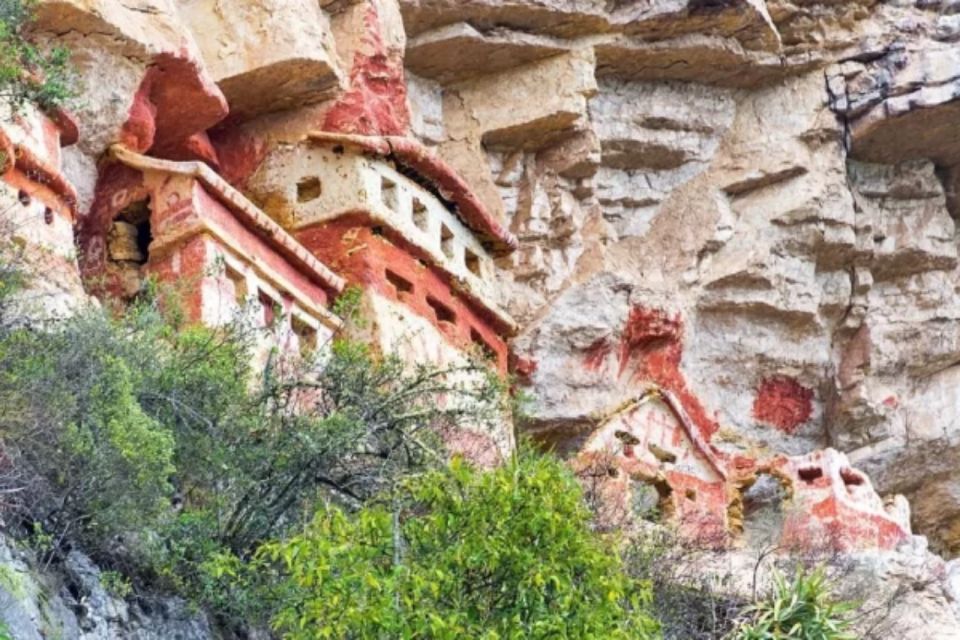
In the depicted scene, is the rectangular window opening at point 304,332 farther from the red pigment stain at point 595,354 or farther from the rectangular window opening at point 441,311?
the red pigment stain at point 595,354

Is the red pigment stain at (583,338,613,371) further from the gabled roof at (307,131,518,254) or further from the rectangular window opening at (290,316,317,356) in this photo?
the rectangular window opening at (290,316,317,356)

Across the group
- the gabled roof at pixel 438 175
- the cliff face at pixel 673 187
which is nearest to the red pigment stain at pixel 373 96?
the cliff face at pixel 673 187

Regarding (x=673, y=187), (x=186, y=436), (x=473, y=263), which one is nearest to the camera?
(x=186, y=436)

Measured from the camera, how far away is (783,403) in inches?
947

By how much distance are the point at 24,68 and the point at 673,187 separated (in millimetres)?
9806

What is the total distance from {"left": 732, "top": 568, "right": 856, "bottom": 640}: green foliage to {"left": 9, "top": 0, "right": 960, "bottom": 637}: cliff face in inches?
228

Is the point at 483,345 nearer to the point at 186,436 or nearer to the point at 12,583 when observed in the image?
the point at 186,436

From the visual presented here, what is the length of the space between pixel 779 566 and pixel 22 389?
7.23m

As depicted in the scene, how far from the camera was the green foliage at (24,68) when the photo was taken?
14.7 metres

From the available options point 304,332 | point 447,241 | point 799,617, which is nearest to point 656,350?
point 447,241

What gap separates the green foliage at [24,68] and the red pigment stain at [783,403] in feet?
33.2

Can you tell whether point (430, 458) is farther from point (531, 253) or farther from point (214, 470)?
point (531, 253)

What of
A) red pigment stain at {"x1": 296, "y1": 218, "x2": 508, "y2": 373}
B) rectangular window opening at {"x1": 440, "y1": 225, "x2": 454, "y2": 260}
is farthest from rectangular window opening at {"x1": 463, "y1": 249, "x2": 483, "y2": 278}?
red pigment stain at {"x1": 296, "y1": 218, "x2": 508, "y2": 373}

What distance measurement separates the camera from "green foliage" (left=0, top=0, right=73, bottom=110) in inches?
578
